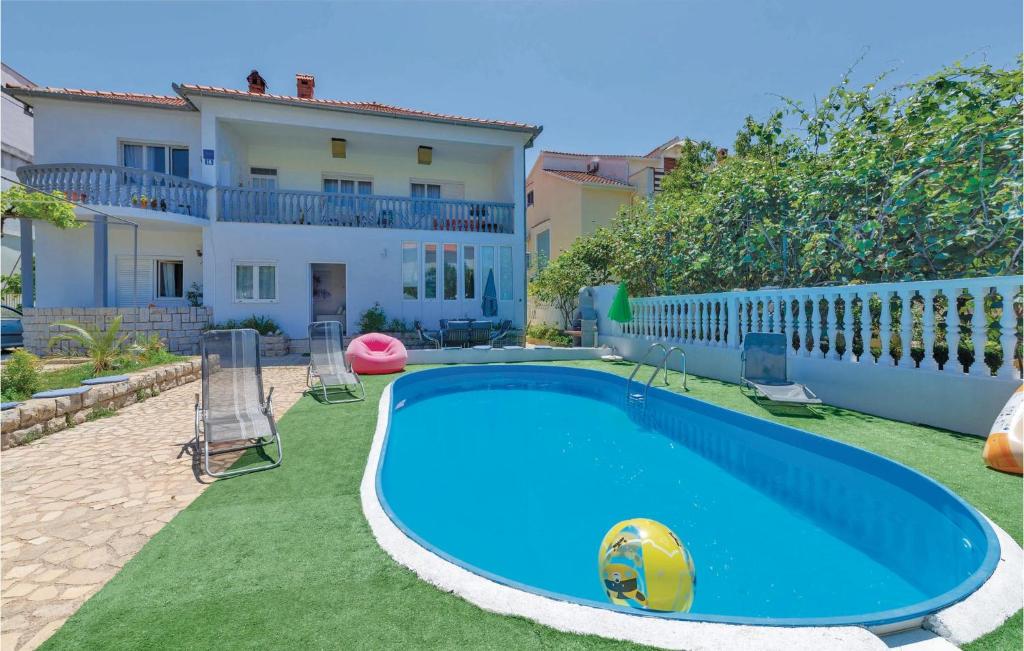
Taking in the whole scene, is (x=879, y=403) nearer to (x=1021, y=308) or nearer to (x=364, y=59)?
(x=1021, y=308)

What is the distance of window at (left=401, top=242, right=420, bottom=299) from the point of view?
15617mm

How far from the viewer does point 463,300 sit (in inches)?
635

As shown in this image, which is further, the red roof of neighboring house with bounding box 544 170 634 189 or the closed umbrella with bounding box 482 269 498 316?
the red roof of neighboring house with bounding box 544 170 634 189

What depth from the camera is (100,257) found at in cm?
1331

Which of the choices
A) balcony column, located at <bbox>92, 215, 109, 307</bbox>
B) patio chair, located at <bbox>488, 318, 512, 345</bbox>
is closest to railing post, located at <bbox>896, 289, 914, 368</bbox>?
patio chair, located at <bbox>488, 318, 512, 345</bbox>

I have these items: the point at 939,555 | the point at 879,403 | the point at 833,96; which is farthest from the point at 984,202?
the point at 939,555

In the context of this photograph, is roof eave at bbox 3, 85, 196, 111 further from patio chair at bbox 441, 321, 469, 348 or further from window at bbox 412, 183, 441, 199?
patio chair at bbox 441, 321, 469, 348

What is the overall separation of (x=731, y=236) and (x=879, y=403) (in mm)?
5236

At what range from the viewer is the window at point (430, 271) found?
15.8 m

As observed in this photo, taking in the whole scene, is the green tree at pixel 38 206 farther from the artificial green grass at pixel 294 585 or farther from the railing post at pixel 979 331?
the railing post at pixel 979 331

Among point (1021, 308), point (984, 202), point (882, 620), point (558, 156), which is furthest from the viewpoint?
point (558, 156)

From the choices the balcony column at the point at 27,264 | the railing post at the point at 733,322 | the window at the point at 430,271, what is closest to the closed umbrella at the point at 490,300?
the window at the point at 430,271

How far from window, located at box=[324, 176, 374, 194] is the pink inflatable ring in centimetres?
814

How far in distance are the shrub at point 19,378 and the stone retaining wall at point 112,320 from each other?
7.16 metres
